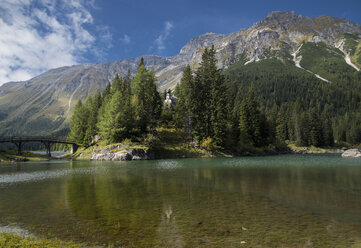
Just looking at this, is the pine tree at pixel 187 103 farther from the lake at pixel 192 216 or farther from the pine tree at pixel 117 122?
the lake at pixel 192 216

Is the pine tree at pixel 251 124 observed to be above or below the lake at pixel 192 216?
above

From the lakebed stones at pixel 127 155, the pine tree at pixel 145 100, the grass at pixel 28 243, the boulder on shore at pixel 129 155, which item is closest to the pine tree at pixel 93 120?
the pine tree at pixel 145 100

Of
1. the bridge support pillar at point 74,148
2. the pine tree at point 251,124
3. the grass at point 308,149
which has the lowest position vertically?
the grass at point 308,149

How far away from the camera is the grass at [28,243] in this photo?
8570mm

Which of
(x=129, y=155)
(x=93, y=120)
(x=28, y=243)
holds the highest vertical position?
(x=93, y=120)

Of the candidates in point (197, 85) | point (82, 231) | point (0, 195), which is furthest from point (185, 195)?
point (197, 85)

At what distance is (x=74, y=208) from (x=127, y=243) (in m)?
7.04

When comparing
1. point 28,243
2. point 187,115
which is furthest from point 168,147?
point 28,243

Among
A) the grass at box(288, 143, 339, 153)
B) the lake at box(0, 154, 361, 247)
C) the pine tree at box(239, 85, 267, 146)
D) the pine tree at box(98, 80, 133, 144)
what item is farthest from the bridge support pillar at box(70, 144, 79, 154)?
the grass at box(288, 143, 339, 153)

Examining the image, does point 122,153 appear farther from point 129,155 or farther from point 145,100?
point 145,100

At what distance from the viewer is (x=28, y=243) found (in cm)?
876

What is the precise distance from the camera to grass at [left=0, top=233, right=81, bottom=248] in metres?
8.57

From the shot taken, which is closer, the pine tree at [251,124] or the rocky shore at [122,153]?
the rocky shore at [122,153]

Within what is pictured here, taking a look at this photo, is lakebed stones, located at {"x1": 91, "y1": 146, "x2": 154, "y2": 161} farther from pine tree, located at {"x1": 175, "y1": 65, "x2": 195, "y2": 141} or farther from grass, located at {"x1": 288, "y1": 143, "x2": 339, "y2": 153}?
grass, located at {"x1": 288, "y1": 143, "x2": 339, "y2": 153}
